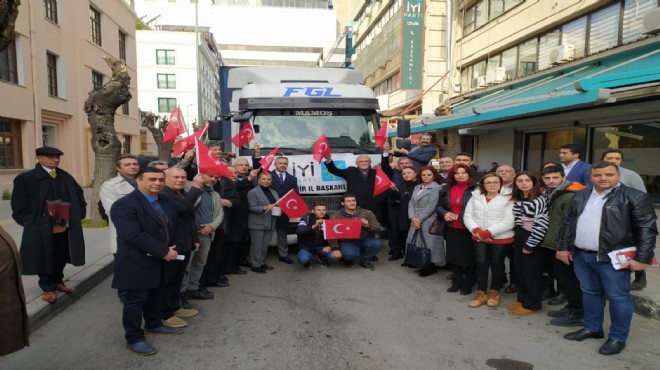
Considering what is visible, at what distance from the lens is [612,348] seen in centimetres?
380

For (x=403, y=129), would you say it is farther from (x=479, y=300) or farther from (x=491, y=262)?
(x=479, y=300)

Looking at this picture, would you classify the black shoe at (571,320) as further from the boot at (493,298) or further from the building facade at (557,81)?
the building facade at (557,81)

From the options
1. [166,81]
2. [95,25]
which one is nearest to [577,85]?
[95,25]

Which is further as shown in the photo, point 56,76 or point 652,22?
point 56,76

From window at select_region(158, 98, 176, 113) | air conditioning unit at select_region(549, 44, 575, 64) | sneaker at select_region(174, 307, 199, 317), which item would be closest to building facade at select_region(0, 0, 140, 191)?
sneaker at select_region(174, 307, 199, 317)

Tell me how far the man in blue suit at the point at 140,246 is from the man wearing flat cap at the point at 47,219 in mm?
1588

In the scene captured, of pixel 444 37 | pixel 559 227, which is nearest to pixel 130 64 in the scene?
pixel 444 37

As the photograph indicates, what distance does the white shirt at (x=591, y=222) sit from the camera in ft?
12.5

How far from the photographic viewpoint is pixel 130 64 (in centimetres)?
2705

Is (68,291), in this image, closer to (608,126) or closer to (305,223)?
(305,223)

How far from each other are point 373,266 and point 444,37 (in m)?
19.0

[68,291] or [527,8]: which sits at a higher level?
[527,8]

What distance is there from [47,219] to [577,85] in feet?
31.0

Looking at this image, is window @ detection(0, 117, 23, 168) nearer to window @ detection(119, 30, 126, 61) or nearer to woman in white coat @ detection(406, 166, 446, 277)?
window @ detection(119, 30, 126, 61)
